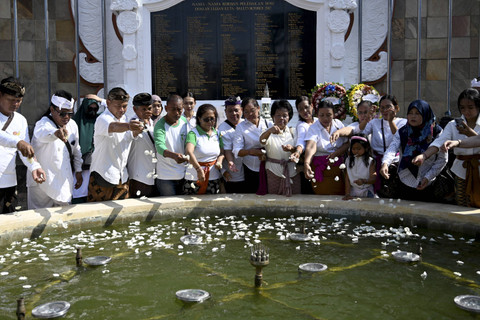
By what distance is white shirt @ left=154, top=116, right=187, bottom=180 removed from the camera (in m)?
5.49

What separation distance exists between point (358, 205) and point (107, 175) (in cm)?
259

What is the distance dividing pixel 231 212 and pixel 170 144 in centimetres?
100

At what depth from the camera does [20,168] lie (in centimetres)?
849

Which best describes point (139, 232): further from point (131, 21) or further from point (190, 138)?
point (131, 21)

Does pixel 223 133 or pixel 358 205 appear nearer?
pixel 358 205

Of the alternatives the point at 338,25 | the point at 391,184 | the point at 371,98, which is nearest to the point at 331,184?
the point at 391,184

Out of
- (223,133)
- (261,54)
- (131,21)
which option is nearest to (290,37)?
(261,54)

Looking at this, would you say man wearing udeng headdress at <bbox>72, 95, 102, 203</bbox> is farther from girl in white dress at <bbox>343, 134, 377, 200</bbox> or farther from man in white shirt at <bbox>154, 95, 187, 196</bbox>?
girl in white dress at <bbox>343, 134, 377, 200</bbox>

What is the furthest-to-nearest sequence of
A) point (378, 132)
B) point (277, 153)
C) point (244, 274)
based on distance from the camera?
point (277, 153) → point (378, 132) → point (244, 274)

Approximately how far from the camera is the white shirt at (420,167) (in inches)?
198

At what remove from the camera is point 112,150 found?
17.0ft

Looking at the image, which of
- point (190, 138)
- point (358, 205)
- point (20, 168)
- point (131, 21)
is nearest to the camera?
point (358, 205)

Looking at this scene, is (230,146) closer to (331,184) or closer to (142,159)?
(142,159)

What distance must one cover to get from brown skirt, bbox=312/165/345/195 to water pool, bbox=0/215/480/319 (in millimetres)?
851
